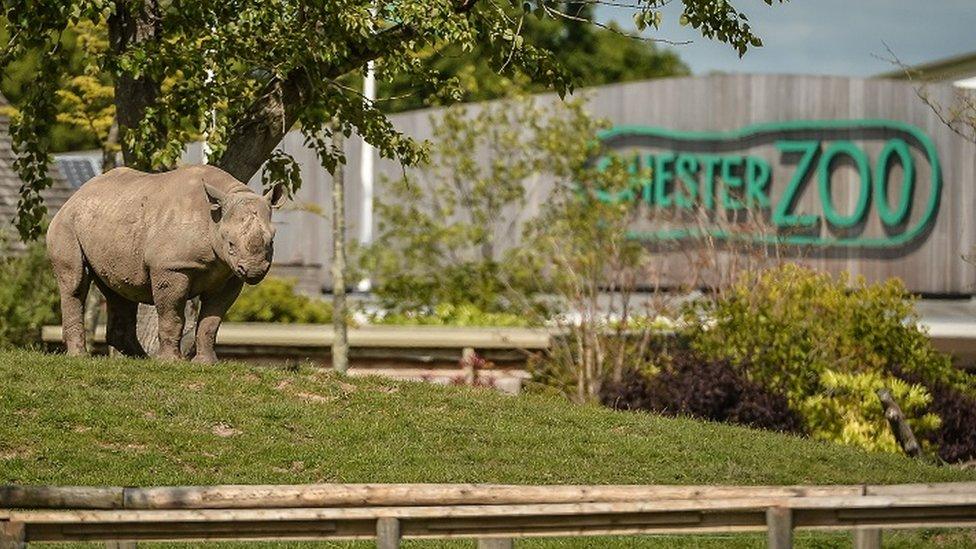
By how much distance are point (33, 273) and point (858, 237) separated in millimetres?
16779

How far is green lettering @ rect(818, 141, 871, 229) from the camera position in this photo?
114 feet

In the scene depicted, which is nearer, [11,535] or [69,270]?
[11,535]

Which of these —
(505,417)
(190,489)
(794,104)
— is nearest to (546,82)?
(505,417)

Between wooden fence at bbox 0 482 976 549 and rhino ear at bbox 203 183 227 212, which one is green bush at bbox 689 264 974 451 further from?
wooden fence at bbox 0 482 976 549

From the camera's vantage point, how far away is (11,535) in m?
9.45

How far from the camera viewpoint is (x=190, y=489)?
400 inches

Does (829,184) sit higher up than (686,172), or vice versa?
(686,172)

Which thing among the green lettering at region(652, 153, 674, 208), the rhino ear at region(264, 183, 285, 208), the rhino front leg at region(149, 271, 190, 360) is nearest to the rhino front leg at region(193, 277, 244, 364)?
the rhino front leg at region(149, 271, 190, 360)

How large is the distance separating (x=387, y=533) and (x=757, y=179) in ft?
84.6

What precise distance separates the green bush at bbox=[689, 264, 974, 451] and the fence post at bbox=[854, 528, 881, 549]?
8.89m

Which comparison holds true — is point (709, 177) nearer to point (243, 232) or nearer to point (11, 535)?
point (243, 232)

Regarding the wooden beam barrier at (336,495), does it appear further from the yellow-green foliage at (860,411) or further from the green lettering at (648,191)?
the green lettering at (648,191)

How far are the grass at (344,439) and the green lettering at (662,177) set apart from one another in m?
17.3

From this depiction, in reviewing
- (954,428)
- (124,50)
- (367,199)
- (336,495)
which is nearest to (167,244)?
(124,50)
